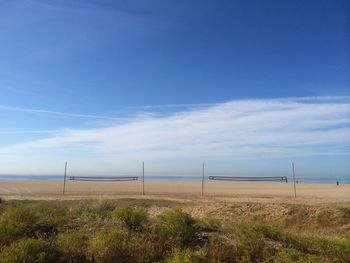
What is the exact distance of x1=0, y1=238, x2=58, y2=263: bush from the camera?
6.96 m

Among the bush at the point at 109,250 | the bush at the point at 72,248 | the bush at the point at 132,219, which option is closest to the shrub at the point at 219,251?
the bush at the point at 109,250

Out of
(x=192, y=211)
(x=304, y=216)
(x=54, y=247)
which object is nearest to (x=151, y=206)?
(x=192, y=211)

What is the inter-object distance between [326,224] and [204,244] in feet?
27.7

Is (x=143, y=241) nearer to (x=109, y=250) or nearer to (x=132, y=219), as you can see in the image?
(x=109, y=250)

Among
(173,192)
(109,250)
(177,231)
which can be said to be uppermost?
(173,192)

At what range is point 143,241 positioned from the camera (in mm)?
8672

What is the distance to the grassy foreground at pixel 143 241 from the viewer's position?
7797 mm

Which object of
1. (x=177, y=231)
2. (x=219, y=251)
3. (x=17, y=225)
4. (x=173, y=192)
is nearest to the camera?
(x=219, y=251)

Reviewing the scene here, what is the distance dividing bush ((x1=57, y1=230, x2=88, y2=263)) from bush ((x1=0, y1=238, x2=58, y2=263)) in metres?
0.17

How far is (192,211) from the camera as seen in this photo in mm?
18781

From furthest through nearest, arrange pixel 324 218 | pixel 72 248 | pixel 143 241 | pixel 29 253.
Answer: pixel 324 218
pixel 143 241
pixel 72 248
pixel 29 253

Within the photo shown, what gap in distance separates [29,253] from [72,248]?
0.86 m

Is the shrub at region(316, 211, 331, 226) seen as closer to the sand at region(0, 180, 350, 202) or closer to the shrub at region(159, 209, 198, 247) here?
the shrub at region(159, 209, 198, 247)

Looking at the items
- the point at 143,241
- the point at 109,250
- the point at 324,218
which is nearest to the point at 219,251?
the point at 143,241
